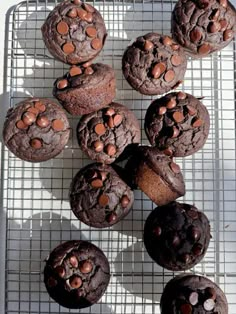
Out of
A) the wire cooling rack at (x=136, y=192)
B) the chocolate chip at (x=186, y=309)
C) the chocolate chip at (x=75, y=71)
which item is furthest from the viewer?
the wire cooling rack at (x=136, y=192)

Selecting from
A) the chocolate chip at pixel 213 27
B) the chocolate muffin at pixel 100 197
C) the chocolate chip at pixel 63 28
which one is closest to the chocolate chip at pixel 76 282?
the chocolate muffin at pixel 100 197

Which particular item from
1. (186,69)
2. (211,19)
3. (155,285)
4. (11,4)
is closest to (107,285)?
(155,285)

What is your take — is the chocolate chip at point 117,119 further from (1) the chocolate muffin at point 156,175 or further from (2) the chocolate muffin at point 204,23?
(2) the chocolate muffin at point 204,23

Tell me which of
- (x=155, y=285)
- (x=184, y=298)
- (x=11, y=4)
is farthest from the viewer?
(x=11, y=4)

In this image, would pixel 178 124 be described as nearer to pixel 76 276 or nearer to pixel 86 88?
pixel 86 88

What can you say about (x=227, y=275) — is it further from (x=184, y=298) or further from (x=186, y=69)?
(x=186, y=69)

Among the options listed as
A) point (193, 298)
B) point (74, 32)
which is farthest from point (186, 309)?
point (74, 32)
